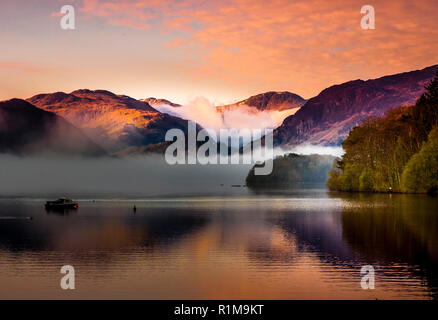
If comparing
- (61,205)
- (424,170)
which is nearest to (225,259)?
(61,205)

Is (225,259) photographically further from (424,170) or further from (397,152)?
(397,152)

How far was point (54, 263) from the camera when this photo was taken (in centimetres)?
3784

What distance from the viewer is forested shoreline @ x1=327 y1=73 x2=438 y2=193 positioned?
124 metres

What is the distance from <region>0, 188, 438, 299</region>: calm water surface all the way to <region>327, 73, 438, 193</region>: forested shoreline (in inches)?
2393

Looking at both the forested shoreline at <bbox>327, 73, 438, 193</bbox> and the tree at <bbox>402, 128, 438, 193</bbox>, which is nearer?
the tree at <bbox>402, 128, 438, 193</bbox>

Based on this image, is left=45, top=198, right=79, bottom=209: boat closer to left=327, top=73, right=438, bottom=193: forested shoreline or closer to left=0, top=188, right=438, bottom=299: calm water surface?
left=0, top=188, right=438, bottom=299: calm water surface

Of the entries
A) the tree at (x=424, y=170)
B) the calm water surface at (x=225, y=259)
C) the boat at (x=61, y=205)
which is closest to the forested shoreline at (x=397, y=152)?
the tree at (x=424, y=170)

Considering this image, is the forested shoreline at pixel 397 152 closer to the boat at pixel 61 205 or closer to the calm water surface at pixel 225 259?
the calm water surface at pixel 225 259

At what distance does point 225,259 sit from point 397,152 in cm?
11112

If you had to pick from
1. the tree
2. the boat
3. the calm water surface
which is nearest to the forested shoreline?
the tree

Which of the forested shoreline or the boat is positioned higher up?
the forested shoreline

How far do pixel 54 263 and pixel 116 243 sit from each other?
36.8ft
